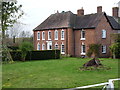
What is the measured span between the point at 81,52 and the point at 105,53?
4381mm

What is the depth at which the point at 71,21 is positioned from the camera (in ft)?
124

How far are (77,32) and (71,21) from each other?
9.16ft

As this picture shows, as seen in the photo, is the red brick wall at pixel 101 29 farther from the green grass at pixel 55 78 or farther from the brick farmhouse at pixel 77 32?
the green grass at pixel 55 78

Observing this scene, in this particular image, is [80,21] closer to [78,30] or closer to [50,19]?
[78,30]

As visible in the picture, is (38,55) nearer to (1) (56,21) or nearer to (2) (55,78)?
(1) (56,21)

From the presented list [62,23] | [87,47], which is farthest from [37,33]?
[87,47]

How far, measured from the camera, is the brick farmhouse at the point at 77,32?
114ft

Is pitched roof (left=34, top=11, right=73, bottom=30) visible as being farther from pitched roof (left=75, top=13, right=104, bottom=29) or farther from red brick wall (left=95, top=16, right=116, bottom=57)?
red brick wall (left=95, top=16, right=116, bottom=57)

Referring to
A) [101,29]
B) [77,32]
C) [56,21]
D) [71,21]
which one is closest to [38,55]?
[77,32]

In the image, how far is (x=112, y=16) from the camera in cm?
4341

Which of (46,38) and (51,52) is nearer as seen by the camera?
(51,52)

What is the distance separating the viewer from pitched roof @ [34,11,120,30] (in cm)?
3558

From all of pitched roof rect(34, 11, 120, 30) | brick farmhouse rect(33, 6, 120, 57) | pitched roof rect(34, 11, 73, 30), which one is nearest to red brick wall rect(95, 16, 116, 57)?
brick farmhouse rect(33, 6, 120, 57)

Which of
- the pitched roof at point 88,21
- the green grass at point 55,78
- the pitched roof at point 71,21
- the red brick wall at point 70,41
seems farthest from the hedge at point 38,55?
the green grass at point 55,78
